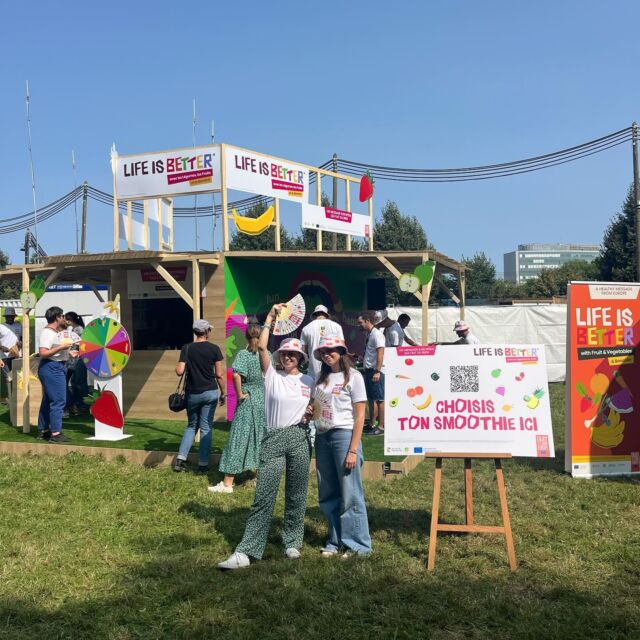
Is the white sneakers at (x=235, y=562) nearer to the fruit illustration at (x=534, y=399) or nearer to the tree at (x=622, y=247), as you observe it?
the fruit illustration at (x=534, y=399)

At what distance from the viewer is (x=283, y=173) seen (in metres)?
11.6

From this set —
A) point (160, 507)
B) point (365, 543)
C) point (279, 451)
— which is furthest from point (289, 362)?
point (160, 507)

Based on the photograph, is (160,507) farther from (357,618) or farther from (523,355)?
(523,355)

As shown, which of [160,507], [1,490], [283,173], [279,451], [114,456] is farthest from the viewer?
[283,173]

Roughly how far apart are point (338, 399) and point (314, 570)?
3.77 ft

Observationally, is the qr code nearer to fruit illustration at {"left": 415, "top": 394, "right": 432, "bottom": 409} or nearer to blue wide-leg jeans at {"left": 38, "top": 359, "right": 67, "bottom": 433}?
fruit illustration at {"left": 415, "top": 394, "right": 432, "bottom": 409}

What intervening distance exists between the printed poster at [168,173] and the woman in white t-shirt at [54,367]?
122 inches

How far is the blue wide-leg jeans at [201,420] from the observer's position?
7.18 metres

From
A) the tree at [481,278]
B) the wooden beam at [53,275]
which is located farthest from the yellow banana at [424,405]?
the tree at [481,278]

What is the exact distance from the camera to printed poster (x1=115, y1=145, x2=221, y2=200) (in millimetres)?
10547

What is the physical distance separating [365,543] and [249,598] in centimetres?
107

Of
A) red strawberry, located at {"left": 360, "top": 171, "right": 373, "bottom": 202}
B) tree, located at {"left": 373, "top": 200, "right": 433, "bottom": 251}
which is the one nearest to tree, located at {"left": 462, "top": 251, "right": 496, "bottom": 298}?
tree, located at {"left": 373, "top": 200, "right": 433, "bottom": 251}

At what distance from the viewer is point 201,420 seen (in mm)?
7270

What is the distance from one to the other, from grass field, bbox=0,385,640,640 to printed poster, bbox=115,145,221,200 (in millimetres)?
5427
